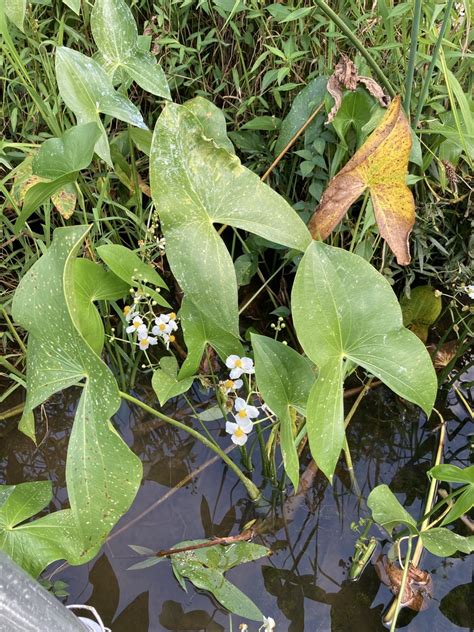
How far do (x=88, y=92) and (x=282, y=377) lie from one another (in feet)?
2.15

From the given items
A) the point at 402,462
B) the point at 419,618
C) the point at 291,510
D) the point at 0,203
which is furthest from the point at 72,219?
the point at 419,618

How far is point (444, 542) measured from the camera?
115 cm

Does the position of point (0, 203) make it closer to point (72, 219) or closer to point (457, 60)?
point (72, 219)

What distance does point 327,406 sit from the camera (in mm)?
986

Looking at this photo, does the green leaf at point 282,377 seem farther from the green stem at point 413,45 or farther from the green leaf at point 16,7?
the green leaf at point 16,7

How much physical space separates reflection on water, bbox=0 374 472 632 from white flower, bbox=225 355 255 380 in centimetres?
40

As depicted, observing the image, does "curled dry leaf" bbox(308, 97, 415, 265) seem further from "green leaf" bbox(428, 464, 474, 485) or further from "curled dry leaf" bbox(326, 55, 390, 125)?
"green leaf" bbox(428, 464, 474, 485)

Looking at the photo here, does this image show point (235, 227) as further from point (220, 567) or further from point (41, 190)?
point (220, 567)

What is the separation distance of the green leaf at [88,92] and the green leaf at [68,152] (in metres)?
0.11

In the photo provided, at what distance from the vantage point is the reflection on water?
132 cm

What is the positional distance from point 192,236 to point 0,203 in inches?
33.7

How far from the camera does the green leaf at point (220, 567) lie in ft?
4.10

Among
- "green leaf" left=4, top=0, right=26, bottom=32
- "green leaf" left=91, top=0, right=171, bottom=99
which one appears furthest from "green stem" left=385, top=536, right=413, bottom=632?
"green leaf" left=4, top=0, right=26, bottom=32

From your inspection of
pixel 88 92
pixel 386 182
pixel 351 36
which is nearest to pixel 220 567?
pixel 386 182
